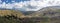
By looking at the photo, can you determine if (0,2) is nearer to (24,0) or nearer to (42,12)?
(24,0)

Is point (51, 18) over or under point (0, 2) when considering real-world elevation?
under

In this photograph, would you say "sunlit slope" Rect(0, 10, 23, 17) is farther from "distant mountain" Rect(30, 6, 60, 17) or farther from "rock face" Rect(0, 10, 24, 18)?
"distant mountain" Rect(30, 6, 60, 17)

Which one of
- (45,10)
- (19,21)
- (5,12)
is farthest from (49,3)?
(5,12)

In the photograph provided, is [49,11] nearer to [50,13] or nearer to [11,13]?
[50,13]

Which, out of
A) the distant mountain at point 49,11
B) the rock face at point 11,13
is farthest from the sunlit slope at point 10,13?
the distant mountain at point 49,11

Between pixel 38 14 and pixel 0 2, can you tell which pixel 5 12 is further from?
pixel 38 14

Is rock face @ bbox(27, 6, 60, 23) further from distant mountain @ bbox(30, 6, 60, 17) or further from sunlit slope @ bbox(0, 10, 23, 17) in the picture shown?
sunlit slope @ bbox(0, 10, 23, 17)

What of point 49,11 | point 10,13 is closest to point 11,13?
point 10,13

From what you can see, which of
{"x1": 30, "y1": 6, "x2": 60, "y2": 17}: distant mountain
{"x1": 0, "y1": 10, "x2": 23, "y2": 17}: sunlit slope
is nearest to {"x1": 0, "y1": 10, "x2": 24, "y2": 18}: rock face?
{"x1": 0, "y1": 10, "x2": 23, "y2": 17}: sunlit slope

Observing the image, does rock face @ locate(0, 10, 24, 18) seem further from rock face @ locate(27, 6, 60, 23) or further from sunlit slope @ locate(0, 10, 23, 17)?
rock face @ locate(27, 6, 60, 23)

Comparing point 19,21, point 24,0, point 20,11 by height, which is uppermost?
point 24,0
